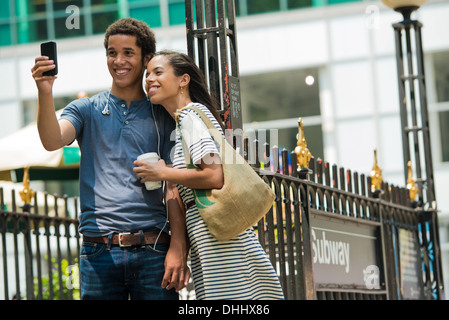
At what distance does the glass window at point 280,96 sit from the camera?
59.5ft

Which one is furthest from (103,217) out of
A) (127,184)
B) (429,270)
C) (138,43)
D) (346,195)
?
(429,270)

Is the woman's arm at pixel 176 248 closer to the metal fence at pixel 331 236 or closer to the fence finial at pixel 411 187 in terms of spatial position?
the metal fence at pixel 331 236

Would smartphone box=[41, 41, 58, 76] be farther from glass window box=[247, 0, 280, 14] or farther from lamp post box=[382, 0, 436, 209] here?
glass window box=[247, 0, 280, 14]

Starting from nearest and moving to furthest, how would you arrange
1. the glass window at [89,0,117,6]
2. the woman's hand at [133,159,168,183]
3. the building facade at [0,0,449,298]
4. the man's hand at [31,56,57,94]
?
the man's hand at [31,56,57,94] → the woman's hand at [133,159,168,183] → the building facade at [0,0,449,298] → the glass window at [89,0,117,6]

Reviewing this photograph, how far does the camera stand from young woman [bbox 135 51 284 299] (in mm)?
3818

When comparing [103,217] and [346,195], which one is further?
[346,195]

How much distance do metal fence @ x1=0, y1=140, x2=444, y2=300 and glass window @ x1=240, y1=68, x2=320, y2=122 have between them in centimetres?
913

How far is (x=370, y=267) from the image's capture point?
716 centimetres

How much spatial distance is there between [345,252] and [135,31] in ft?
10.1

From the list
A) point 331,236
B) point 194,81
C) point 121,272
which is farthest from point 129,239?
point 331,236

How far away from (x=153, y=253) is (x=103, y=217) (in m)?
0.28

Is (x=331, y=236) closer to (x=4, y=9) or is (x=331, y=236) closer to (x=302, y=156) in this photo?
(x=302, y=156)

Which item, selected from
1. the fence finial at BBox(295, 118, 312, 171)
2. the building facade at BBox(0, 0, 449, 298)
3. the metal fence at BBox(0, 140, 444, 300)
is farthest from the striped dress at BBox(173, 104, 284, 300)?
the building facade at BBox(0, 0, 449, 298)
